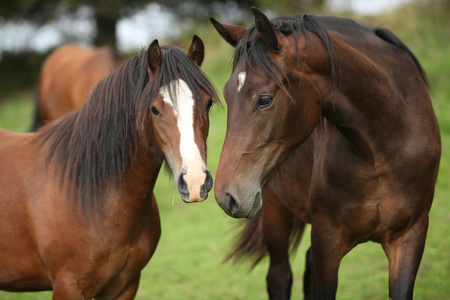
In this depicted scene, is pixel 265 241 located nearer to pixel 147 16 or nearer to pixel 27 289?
pixel 27 289

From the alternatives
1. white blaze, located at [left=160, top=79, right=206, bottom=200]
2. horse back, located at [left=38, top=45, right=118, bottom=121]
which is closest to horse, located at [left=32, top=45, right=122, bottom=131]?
horse back, located at [left=38, top=45, right=118, bottom=121]

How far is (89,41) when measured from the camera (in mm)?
17406

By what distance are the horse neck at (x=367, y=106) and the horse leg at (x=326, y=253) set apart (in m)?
0.49

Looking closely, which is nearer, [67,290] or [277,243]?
[67,290]

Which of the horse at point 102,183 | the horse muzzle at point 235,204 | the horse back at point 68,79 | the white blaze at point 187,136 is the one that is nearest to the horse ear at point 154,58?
the horse at point 102,183

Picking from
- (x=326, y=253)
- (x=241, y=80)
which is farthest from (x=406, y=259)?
(x=241, y=80)

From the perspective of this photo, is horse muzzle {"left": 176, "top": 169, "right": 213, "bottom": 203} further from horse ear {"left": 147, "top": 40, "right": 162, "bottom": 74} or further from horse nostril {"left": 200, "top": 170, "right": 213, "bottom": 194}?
horse ear {"left": 147, "top": 40, "right": 162, "bottom": 74}

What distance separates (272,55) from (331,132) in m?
0.81

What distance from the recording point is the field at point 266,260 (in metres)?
5.42

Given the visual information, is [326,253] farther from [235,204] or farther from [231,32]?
[231,32]

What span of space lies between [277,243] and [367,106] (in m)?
1.88

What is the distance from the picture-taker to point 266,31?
8.84 feet

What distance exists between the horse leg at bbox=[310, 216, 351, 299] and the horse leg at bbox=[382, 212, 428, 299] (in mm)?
297

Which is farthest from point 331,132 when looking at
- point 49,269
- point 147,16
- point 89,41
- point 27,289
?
point 89,41
